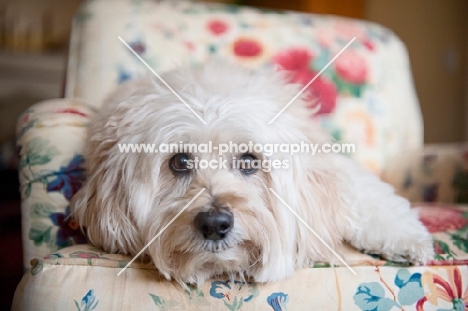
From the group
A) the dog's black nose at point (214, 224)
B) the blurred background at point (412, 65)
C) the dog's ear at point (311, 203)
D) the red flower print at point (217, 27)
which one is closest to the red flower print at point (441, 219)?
the dog's ear at point (311, 203)

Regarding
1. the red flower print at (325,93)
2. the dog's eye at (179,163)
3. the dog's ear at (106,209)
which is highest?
the red flower print at (325,93)

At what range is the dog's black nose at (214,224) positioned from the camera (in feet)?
2.79

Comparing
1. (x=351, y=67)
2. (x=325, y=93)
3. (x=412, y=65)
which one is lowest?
(x=325, y=93)

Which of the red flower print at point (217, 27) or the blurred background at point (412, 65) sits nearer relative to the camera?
the red flower print at point (217, 27)

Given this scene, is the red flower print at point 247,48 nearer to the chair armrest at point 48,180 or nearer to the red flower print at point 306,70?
the red flower print at point 306,70

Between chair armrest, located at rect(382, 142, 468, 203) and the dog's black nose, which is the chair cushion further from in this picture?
chair armrest, located at rect(382, 142, 468, 203)

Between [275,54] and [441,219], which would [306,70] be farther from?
[441,219]

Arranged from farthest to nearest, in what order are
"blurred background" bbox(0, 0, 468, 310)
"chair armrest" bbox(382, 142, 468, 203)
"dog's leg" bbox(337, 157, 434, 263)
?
"blurred background" bbox(0, 0, 468, 310) → "chair armrest" bbox(382, 142, 468, 203) → "dog's leg" bbox(337, 157, 434, 263)

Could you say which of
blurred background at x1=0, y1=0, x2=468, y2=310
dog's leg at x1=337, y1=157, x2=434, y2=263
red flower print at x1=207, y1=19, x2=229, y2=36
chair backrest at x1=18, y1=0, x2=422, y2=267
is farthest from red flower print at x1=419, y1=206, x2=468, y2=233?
blurred background at x1=0, y1=0, x2=468, y2=310

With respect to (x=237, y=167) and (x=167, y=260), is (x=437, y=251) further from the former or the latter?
(x=167, y=260)

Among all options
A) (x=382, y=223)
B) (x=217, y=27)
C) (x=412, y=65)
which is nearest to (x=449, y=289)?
(x=382, y=223)

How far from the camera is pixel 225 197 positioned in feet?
2.96

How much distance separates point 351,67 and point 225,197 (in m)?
0.98

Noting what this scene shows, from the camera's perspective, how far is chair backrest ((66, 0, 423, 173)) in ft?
4.86
